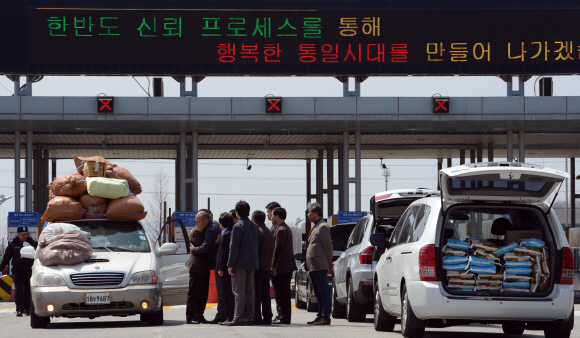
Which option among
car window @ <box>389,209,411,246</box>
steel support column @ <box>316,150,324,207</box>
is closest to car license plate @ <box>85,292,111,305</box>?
car window @ <box>389,209,411,246</box>

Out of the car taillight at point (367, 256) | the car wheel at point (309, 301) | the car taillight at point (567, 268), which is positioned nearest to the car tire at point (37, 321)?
the car taillight at point (367, 256)

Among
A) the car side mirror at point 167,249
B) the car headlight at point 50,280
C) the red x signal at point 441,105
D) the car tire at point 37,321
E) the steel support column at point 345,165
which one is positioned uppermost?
the red x signal at point 441,105

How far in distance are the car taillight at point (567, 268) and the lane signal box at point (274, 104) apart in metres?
15.3

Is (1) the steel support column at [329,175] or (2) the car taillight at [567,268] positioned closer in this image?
(2) the car taillight at [567,268]

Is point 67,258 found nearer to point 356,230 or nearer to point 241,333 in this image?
point 241,333

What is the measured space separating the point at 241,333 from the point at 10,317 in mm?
7453

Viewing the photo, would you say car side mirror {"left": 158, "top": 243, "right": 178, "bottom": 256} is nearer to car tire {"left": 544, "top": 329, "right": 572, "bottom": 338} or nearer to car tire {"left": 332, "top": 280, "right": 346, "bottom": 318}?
car tire {"left": 332, "top": 280, "right": 346, "bottom": 318}

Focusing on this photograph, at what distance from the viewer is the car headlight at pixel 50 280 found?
1259cm

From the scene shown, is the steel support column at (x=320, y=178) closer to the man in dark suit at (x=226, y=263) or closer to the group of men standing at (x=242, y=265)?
the group of men standing at (x=242, y=265)

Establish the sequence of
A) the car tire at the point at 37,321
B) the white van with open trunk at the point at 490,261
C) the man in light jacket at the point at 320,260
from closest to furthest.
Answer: the white van with open trunk at the point at 490,261 < the car tire at the point at 37,321 < the man in light jacket at the point at 320,260

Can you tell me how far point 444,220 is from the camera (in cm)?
1012

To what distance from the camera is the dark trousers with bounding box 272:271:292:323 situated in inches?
523
